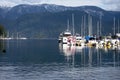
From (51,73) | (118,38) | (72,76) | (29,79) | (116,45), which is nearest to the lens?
(29,79)

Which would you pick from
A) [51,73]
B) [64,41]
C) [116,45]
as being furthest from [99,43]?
[51,73]

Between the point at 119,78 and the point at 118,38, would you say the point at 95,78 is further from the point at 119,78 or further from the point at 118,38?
the point at 118,38

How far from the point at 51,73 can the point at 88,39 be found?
117m

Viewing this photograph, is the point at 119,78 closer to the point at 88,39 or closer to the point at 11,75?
the point at 11,75

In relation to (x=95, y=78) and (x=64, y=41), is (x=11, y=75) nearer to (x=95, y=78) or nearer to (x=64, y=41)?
(x=95, y=78)

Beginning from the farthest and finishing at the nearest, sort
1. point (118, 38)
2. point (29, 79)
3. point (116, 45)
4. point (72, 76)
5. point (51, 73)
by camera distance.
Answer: point (118, 38) → point (116, 45) → point (51, 73) → point (72, 76) → point (29, 79)

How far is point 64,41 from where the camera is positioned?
185 metres

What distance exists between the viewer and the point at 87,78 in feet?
177

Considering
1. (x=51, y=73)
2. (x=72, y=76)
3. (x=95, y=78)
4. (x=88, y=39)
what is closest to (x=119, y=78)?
(x=95, y=78)

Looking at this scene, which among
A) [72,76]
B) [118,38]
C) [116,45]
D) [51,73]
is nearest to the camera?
[72,76]

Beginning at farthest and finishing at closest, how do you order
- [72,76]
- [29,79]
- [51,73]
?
[51,73], [72,76], [29,79]

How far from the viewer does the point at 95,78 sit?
176ft

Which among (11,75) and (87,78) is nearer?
(87,78)

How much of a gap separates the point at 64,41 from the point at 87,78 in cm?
13143
